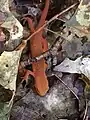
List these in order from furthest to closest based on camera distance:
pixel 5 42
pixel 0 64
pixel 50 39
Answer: pixel 50 39 → pixel 5 42 → pixel 0 64

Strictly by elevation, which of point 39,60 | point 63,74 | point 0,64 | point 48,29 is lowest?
point 63,74

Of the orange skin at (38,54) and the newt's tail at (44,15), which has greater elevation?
the newt's tail at (44,15)

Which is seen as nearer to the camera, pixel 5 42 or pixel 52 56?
pixel 5 42

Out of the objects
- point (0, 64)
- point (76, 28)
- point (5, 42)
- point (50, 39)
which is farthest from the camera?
point (50, 39)

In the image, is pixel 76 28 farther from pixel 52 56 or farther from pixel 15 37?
pixel 15 37

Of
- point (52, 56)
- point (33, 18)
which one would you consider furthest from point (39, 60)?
point (33, 18)

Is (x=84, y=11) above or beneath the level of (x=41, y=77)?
above
